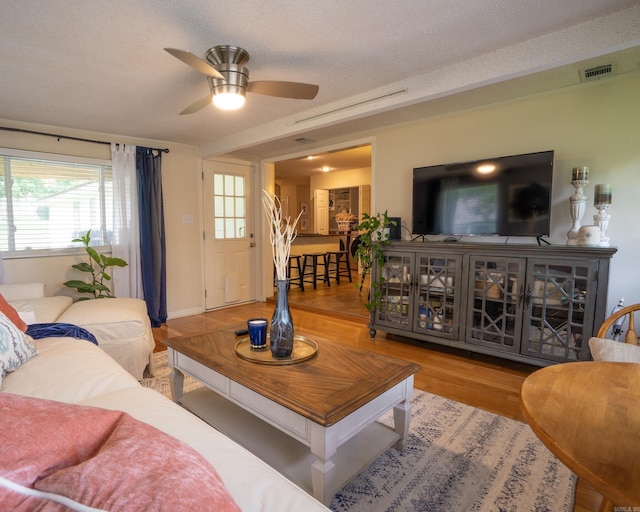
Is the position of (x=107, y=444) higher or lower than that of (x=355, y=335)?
higher

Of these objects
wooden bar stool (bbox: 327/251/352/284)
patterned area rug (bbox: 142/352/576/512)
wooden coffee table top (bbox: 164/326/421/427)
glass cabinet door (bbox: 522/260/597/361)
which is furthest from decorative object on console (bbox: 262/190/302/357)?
wooden bar stool (bbox: 327/251/352/284)

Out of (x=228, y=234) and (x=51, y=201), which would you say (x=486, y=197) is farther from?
(x=51, y=201)

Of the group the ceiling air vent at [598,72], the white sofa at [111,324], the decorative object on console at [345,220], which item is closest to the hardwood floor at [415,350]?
the white sofa at [111,324]

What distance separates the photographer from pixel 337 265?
6656mm

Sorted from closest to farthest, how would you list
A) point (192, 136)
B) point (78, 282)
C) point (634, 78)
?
point (634, 78)
point (78, 282)
point (192, 136)

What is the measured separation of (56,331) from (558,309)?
11.4 feet

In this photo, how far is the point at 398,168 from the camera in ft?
12.6

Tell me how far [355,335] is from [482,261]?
1542 millimetres

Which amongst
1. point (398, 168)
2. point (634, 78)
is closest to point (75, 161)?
point (398, 168)

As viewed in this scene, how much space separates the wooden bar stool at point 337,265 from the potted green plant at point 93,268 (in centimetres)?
352

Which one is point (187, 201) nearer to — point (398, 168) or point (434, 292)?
point (398, 168)

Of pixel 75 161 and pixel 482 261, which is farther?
pixel 75 161

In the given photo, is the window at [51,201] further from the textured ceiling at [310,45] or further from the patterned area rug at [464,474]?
the patterned area rug at [464,474]

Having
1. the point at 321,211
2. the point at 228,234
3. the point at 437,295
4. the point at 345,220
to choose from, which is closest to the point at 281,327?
the point at 437,295
